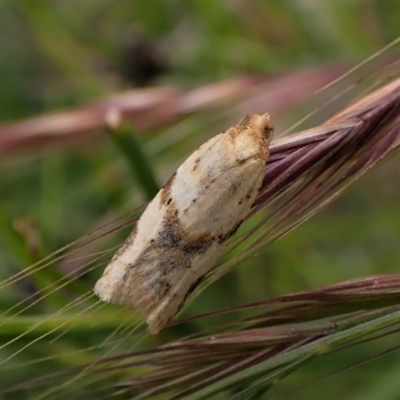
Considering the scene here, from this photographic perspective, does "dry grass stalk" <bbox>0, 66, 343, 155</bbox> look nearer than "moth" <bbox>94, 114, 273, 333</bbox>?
No

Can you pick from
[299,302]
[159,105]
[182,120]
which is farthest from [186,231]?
[182,120]

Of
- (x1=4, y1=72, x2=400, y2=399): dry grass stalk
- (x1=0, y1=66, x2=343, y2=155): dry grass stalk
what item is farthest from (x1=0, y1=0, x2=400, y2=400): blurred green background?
(x1=4, y1=72, x2=400, y2=399): dry grass stalk

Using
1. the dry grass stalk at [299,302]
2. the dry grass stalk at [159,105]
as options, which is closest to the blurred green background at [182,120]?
the dry grass stalk at [159,105]

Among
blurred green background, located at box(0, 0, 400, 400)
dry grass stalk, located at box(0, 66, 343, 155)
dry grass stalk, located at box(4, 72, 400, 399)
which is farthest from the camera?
blurred green background, located at box(0, 0, 400, 400)

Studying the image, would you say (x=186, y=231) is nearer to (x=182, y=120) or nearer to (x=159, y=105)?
(x=159, y=105)

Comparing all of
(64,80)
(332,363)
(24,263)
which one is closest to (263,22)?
(64,80)

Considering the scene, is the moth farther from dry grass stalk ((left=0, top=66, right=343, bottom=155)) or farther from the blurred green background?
dry grass stalk ((left=0, top=66, right=343, bottom=155))
